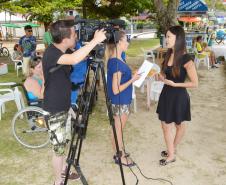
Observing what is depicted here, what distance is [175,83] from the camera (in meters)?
3.54

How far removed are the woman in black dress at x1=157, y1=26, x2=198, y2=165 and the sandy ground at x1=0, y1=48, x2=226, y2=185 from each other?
0.28m

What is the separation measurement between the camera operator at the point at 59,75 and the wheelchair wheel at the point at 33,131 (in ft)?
5.05

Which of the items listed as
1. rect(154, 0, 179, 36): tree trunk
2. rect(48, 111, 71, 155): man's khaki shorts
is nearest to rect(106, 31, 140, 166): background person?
rect(48, 111, 71, 155): man's khaki shorts

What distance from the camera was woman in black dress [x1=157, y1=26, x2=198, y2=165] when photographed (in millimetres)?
3441

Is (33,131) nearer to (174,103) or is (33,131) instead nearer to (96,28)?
(174,103)

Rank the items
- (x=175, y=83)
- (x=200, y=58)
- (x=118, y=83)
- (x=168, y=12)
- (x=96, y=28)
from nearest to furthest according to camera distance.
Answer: (x=96, y=28) → (x=118, y=83) → (x=175, y=83) → (x=168, y=12) → (x=200, y=58)

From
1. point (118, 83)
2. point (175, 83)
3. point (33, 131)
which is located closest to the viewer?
point (118, 83)

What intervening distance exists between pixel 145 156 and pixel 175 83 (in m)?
1.19

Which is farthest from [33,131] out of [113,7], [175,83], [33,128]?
[113,7]

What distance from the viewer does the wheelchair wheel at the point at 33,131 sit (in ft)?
15.0

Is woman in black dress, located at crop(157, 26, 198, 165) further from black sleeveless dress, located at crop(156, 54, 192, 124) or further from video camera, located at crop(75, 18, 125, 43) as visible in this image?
video camera, located at crop(75, 18, 125, 43)

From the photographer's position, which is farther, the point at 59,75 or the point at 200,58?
the point at 200,58

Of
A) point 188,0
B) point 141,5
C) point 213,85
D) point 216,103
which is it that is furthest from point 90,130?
point 141,5

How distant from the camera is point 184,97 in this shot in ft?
12.0
